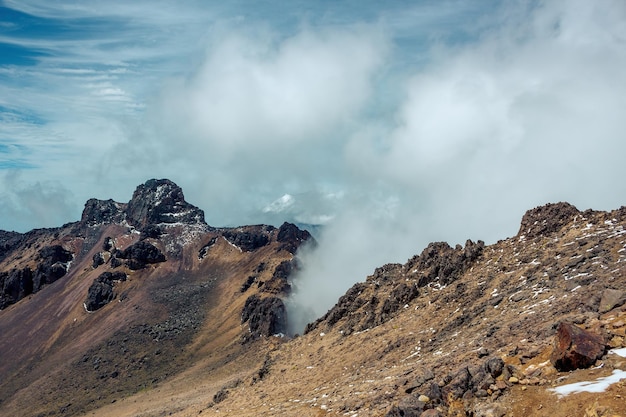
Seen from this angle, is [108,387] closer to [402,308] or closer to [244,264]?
[244,264]

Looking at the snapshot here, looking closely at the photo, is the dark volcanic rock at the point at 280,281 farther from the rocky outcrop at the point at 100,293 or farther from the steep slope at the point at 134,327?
the rocky outcrop at the point at 100,293

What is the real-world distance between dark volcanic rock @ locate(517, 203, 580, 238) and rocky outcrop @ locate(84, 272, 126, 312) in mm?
163620

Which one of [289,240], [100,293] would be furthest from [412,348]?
[100,293]

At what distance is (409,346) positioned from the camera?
149 feet

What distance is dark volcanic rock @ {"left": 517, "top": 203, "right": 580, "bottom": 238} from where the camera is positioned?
52.9 m

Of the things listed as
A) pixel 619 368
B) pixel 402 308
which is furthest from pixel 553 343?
pixel 402 308

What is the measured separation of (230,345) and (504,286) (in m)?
102

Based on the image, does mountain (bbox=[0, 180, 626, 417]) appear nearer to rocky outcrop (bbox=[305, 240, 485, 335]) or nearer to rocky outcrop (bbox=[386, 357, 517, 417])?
rocky outcrop (bbox=[386, 357, 517, 417])

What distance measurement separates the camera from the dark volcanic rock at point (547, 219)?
52.9 m

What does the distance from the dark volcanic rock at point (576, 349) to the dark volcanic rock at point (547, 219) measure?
3463 centimetres

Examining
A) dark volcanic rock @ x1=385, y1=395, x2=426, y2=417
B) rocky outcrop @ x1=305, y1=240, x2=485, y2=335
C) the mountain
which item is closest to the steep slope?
the mountain

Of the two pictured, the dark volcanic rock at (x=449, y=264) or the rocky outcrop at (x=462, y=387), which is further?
the dark volcanic rock at (x=449, y=264)

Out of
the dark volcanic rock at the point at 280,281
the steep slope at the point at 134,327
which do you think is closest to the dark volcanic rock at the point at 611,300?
the steep slope at the point at 134,327

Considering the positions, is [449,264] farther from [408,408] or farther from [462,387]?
[408,408]
